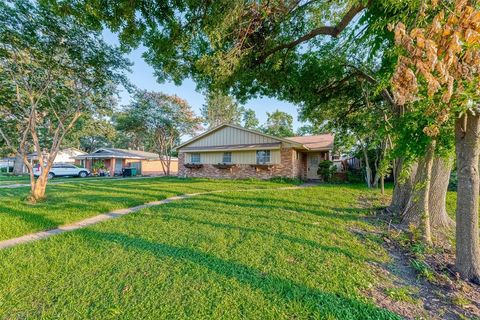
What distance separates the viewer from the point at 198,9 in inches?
196

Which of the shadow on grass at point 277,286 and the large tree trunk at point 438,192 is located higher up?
the large tree trunk at point 438,192

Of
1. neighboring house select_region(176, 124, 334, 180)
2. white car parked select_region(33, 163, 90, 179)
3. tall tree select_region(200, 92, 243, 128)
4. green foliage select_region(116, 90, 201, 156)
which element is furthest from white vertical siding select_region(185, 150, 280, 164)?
tall tree select_region(200, 92, 243, 128)

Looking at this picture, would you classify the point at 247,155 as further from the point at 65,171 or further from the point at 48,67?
the point at 65,171

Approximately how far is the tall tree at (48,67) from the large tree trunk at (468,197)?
8760 millimetres

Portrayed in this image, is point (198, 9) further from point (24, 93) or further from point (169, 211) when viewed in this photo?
point (24, 93)

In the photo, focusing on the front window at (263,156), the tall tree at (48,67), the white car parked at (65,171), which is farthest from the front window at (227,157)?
the white car parked at (65,171)

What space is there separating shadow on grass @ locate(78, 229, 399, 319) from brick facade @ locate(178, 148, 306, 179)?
11597 millimetres

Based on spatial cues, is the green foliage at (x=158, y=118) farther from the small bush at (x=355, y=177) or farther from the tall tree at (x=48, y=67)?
the small bush at (x=355, y=177)

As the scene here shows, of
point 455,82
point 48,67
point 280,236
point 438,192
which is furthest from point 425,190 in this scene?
point 48,67

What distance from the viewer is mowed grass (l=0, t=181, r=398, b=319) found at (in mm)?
2301

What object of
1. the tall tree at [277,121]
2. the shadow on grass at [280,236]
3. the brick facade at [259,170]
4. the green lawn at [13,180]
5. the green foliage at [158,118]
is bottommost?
the shadow on grass at [280,236]

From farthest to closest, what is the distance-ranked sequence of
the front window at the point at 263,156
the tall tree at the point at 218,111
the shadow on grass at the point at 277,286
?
the tall tree at the point at 218,111, the front window at the point at 263,156, the shadow on grass at the point at 277,286

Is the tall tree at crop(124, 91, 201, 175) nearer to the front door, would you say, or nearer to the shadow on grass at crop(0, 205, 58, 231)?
the front door

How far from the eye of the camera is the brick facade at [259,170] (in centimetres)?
1455
